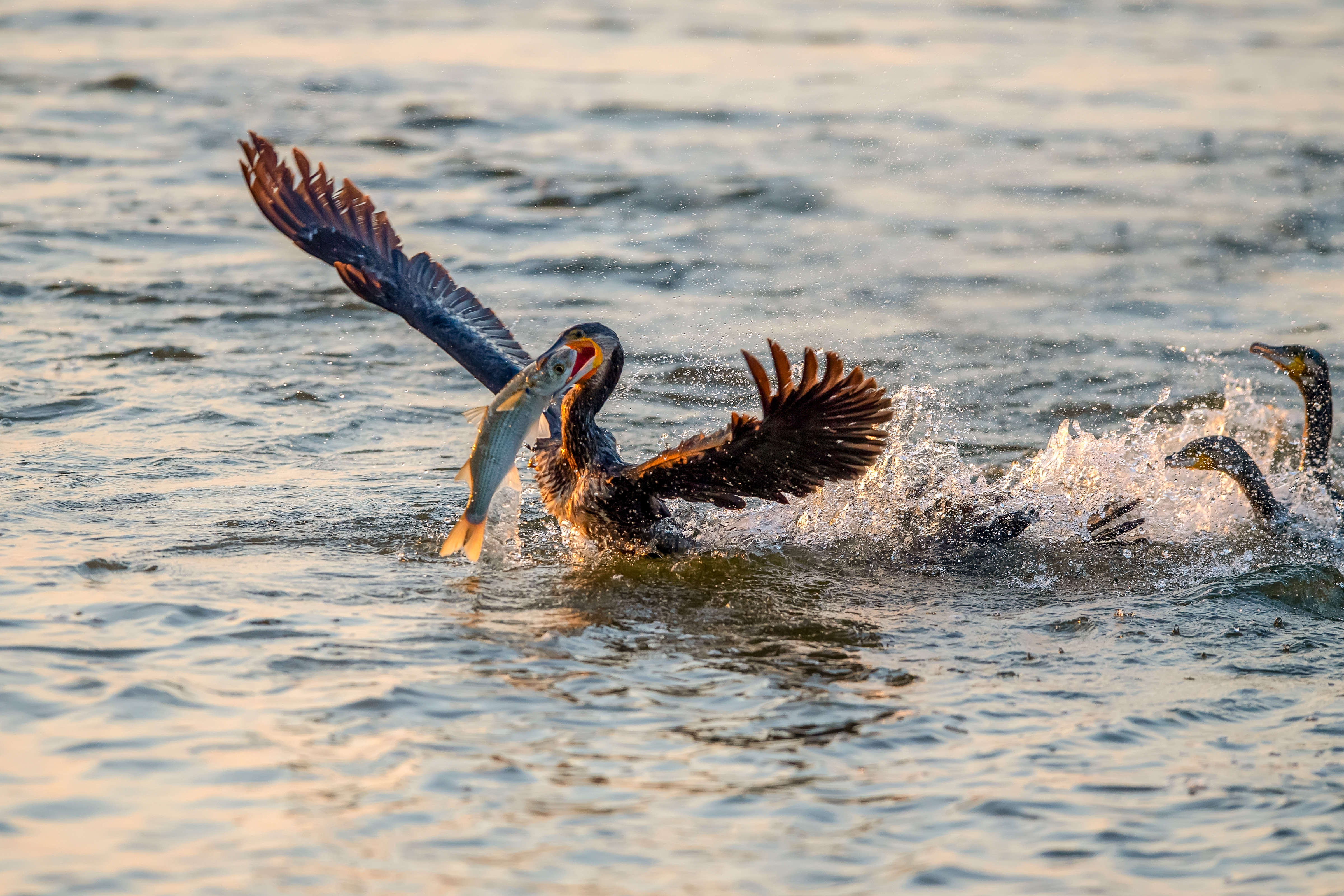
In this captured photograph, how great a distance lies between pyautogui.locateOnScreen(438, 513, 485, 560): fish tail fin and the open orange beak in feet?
2.38

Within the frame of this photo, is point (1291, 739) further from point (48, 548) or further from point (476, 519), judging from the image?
point (48, 548)

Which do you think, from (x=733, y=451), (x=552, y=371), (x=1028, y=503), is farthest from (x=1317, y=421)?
(x=552, y=371)

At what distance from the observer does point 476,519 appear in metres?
5.21

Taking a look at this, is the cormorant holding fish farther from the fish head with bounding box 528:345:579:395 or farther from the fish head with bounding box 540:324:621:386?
the fish head with bounding box 528:345:579:395

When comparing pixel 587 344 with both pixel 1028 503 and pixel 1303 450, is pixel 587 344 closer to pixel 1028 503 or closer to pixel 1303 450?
pixel 1028 503

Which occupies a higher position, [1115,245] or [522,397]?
[1115,245]

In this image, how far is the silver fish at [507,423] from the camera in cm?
506

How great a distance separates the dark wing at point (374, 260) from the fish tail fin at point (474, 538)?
1.47 meters

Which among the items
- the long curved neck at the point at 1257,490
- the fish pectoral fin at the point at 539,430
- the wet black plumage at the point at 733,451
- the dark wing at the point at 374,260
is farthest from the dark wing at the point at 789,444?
the long curved neck at the point at 1257,490

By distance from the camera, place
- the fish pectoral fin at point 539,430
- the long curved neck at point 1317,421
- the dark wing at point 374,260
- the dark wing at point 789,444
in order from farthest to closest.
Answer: the long curved neck at point 1317,421, the dark wing at point 374,260, the fish pectoral fin at point 539,430, the dark wing at point 789,444

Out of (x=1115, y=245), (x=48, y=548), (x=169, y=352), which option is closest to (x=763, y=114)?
(x=1115, y=245)

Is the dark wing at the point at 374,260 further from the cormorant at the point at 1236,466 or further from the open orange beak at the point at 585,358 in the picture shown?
the cormorant at the point at 1236,466

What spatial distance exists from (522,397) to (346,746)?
132 centimetres

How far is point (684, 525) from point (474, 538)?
4.51 ft
